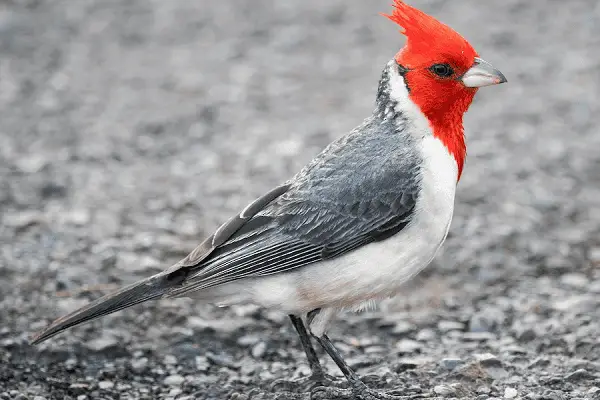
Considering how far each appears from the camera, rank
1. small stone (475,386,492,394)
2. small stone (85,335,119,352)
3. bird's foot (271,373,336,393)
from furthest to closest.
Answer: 1. small stone (85,335,119,352)
2. bird's foot (271,373,336,393)
3. small stone (475,386,492,394)

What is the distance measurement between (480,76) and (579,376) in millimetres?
1648

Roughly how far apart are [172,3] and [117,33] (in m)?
0.98

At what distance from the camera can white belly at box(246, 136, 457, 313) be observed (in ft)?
15.8

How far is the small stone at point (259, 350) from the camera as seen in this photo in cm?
580

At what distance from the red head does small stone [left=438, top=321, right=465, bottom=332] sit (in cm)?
141

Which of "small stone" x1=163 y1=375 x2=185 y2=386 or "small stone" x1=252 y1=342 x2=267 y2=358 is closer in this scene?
"small stone" x1=163 y1=375 x2=185 y2=386

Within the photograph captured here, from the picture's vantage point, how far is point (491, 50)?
33.9 feet

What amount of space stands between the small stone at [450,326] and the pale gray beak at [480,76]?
1.75 metres

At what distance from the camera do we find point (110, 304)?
16.1 feet

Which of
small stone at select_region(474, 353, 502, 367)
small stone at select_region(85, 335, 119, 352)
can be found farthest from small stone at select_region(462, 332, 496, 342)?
small stone at select_region(85, 335, 119, 352)

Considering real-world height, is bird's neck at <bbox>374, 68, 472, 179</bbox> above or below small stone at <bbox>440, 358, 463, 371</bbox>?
above

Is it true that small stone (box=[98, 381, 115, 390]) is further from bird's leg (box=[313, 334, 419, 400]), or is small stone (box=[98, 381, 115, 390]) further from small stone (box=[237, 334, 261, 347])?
bird's leg (box=[313, 334, 419, 400])

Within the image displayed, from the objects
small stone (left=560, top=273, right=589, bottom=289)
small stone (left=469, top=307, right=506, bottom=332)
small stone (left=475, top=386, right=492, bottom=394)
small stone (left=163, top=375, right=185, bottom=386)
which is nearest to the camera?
small stone (left=475, top=386, right=492, bottom=394)

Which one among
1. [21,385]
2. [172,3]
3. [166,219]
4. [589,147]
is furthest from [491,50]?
[21,385]
